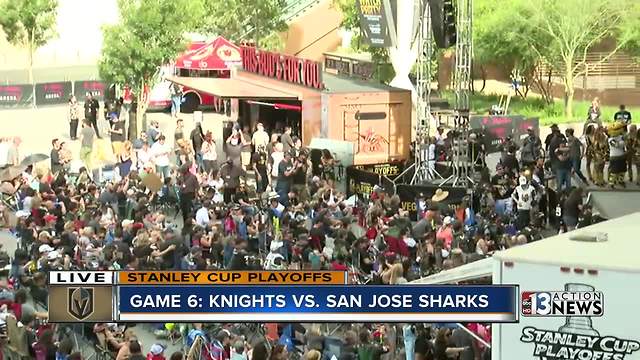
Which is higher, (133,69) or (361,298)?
(133,69)

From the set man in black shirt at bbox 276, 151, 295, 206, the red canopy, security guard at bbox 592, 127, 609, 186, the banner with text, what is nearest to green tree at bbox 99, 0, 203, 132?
the red canopy

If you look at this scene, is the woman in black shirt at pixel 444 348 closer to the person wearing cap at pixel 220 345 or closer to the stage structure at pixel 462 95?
the person wearing cap at pixel 220 345

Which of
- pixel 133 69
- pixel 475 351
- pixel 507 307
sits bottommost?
pixel 475 351

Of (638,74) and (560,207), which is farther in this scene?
(638,74)

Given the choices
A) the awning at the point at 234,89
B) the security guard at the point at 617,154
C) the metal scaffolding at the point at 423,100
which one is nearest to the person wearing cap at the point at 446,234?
the security guard at the point at 617,154

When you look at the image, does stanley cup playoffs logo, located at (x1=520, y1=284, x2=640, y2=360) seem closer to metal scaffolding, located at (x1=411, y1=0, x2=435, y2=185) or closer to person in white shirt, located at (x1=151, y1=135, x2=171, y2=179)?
person in white shirt, located at (x1=151, y1=135, x2=171, y2=179)

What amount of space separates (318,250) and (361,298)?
686 cm

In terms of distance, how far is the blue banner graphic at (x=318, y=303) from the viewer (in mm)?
9969

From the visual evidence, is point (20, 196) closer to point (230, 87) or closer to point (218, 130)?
point (230, 87)

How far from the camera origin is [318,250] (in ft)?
55.2

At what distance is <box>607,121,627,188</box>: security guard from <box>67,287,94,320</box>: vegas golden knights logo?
13.5 meters

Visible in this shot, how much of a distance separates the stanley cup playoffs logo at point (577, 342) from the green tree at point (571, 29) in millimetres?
40668

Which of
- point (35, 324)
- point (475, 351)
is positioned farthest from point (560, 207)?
point (35, 324)

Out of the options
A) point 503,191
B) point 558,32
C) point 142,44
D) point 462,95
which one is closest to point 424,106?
point 462,95
